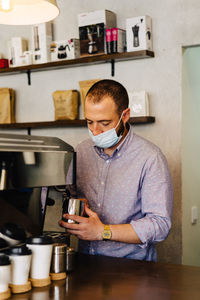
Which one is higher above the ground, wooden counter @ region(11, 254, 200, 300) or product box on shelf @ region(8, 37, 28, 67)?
Result: product box on shelf @ region(8, 37, 28, 67)

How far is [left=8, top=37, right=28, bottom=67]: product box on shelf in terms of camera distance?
371 centimetres

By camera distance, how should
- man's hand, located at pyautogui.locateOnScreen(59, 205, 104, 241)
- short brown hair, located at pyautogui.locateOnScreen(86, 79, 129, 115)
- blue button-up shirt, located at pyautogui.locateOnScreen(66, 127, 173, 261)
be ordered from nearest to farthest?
man's hand, located at pyautogui.locateOnScreen(59, 205, 104, 241)
blue button-up shirt, located at pyautogui.locateOnScreen(66, 127, 173, 261)
short brown hair, located at pyautogui.locateOnScreen(86, 79, 129, 115)

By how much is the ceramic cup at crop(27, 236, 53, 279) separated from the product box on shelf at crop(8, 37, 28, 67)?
236 centimetres

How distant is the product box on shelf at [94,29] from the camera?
3189 mm

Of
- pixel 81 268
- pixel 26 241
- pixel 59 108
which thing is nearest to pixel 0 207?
pixel 26 241

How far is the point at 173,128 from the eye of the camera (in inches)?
121

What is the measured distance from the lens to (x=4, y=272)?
1.50 meters

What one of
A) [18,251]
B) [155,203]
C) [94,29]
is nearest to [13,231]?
[18,251]

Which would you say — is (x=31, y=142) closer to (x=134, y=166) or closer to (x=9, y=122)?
(x=134, y=166)

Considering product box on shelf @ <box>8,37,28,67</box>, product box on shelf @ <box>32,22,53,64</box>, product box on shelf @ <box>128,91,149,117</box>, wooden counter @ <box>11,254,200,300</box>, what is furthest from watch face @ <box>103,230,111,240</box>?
product box on shelf @ <box>8,37,28,67</box>

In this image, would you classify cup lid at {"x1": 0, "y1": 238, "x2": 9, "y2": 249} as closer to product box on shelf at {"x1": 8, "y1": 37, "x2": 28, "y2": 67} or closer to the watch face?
the watch face

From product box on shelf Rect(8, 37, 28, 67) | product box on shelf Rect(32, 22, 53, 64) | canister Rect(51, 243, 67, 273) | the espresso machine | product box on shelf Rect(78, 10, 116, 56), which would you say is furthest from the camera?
product box on shelf Rect(8, 37, 28, 67)

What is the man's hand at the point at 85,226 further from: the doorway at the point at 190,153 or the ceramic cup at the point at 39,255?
A: the doorway at the point at 190,153

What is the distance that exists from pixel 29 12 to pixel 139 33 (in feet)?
4.08
